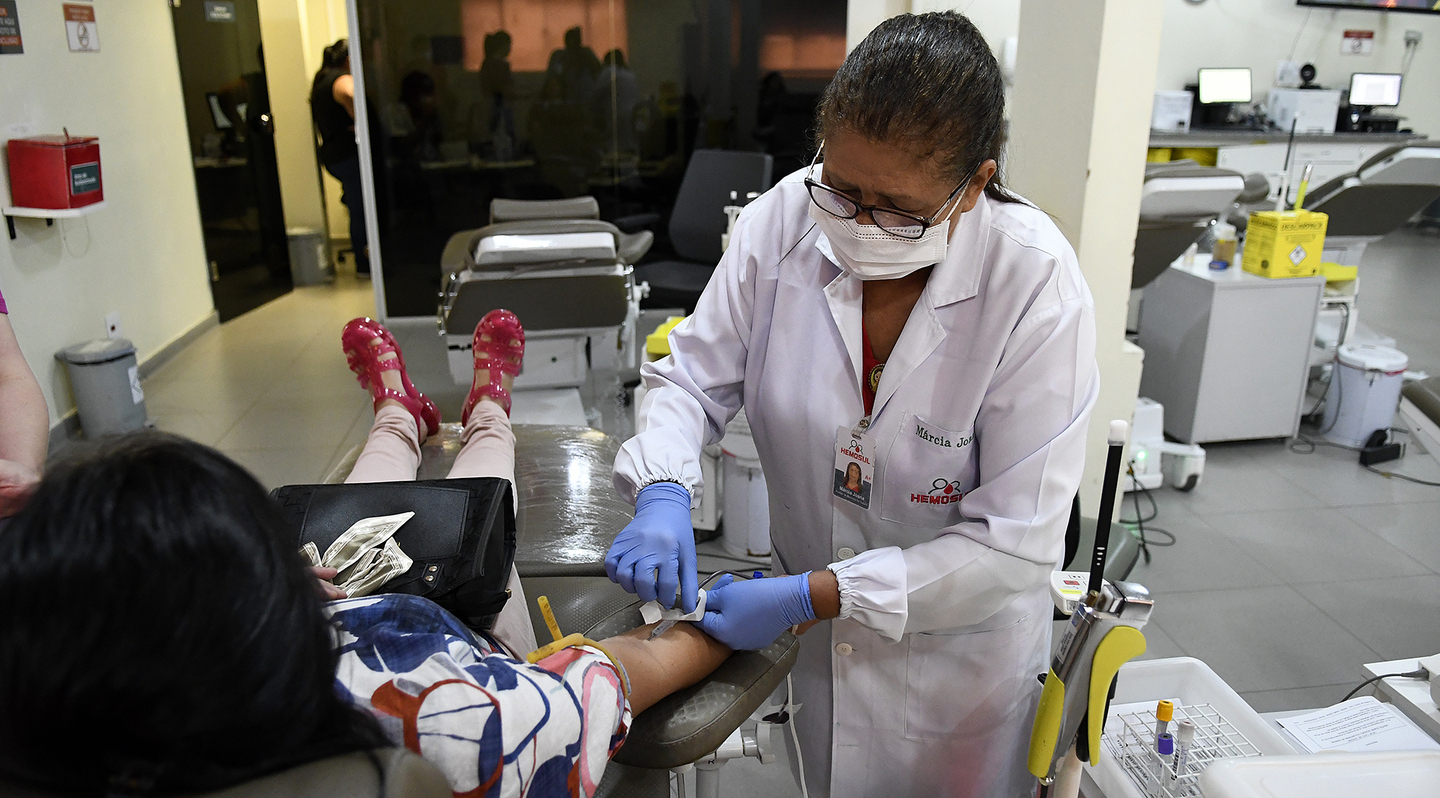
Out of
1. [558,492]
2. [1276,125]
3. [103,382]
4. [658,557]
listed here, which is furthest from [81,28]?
[1276,125]

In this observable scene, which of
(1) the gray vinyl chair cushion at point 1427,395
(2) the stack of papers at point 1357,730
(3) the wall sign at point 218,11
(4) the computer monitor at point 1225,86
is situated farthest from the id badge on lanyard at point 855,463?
(4) the computer monitor at point 1225,86

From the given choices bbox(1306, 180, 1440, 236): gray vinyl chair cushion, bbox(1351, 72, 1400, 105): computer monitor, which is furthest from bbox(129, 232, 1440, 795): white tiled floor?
bbox(1351, 72, 1400, 105): computer monitor

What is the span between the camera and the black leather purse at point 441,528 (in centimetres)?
131

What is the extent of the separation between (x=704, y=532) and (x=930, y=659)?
1.63 m

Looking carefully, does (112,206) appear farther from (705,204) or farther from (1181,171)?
(1181,171)

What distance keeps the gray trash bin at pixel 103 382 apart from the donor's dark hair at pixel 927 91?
338 cm

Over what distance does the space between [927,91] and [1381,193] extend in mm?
3559

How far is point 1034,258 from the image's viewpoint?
1.10m

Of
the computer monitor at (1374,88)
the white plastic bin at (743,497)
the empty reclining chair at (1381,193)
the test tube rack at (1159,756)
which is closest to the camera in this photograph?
the test tube rack at (1159,756)

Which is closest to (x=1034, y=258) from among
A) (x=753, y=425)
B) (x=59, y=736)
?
(x=753, y=425)

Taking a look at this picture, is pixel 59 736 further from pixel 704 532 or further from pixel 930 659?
pixel 704 532

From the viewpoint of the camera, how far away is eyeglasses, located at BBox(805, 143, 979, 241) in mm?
1093

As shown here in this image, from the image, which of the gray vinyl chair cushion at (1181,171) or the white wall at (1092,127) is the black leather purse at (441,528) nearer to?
the white wall at (1092,127)

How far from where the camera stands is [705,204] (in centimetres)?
405
